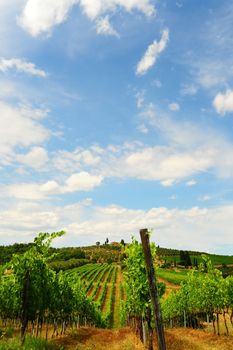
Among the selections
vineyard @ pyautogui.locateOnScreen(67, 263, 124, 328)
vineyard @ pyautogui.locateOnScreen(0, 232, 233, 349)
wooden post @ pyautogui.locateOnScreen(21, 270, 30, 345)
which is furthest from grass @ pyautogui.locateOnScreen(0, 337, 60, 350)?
vineyard @ pyautogui.locateOnScreen(67, 263, 124, 328)

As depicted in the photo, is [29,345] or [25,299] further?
[25,299]

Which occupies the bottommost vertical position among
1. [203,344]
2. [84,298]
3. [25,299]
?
[203,344]

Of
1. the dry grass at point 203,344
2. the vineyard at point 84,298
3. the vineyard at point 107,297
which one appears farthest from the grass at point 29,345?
the vineyard at point 107,297

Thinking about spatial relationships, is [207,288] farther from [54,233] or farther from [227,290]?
[54,233]

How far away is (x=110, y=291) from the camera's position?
293ft

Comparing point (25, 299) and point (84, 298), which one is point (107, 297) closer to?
point (84, 298)

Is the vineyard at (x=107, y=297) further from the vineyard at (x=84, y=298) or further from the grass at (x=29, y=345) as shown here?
the grass at (x=29, y=345)

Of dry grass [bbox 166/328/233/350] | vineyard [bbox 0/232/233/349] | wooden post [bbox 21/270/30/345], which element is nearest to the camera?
wooden post [bbox 21/270/30/345]

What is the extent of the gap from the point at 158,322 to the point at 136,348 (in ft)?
51.4

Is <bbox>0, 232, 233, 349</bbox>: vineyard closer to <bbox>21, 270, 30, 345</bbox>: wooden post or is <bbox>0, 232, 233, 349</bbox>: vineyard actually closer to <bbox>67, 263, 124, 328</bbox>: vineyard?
<bbox>21, 270, 30, 345</bbox>: wooden post

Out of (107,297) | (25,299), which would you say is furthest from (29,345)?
(107,297)

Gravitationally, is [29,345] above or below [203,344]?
above

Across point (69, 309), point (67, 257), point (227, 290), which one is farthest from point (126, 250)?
point (67, 257)

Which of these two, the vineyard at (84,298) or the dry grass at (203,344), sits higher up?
the vineyard at (84,298)
